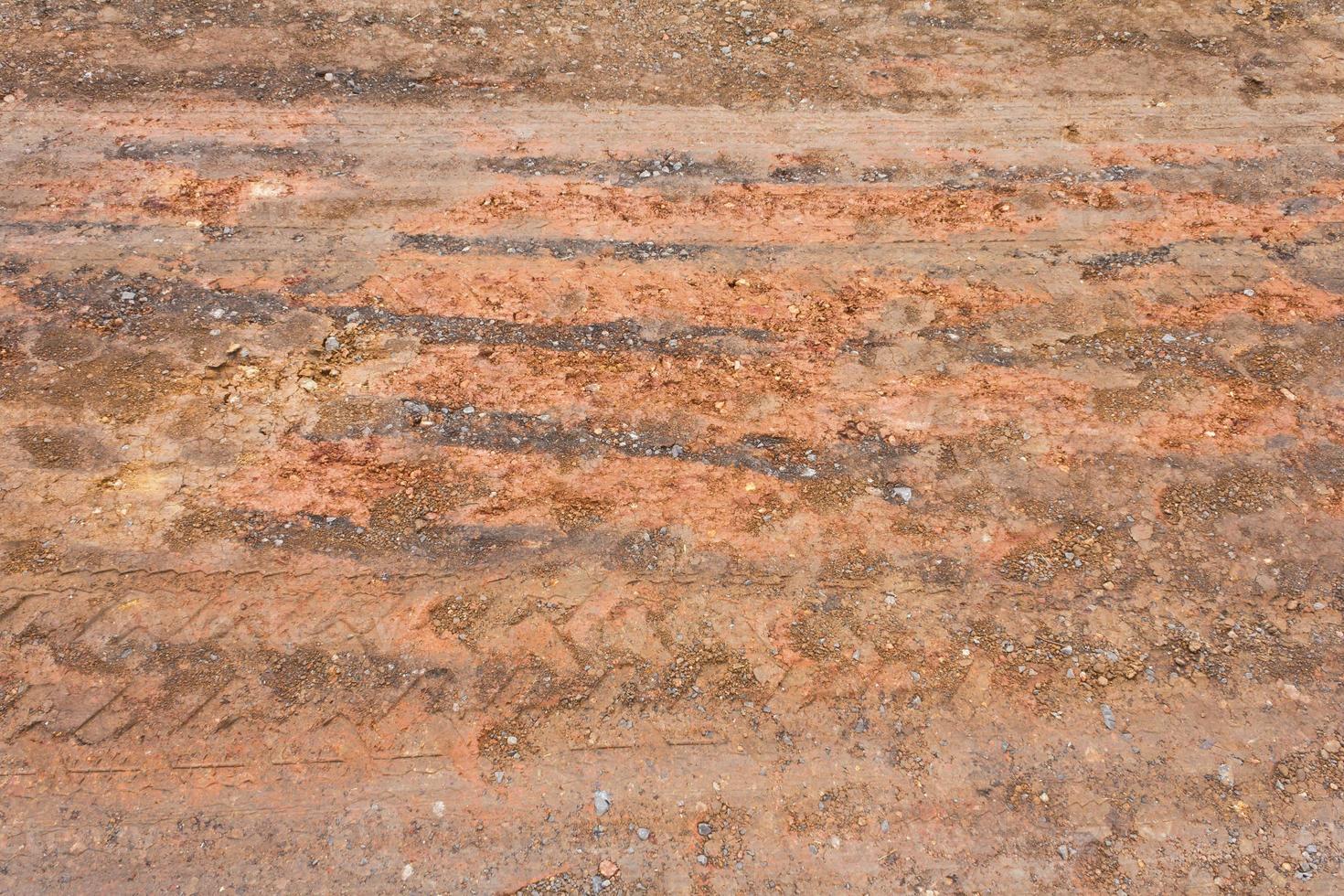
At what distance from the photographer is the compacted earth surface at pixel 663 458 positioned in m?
4.20

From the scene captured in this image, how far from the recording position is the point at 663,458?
17.5ft

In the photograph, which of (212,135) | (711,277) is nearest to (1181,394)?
(711,277)

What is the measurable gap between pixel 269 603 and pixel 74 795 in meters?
1.25

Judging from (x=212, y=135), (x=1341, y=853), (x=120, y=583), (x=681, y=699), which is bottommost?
(x=1341, y=853)

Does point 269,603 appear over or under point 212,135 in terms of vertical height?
under

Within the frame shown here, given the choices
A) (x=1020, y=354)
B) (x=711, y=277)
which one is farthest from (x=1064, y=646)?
(x=711, y=277)

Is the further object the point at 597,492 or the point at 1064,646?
the point at 597,492

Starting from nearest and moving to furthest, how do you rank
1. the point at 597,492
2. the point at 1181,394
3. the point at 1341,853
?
the point at 1341,853
the point at 597,492
the point at 1181,394

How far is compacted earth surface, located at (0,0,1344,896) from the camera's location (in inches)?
165

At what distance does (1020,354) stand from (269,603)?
17.0ft

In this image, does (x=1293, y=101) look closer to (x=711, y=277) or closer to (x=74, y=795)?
(x=711, y=277)

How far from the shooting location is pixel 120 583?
4734 millimetres

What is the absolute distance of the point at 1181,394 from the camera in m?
5.67

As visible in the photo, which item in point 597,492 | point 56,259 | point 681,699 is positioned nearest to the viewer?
point 681,699
